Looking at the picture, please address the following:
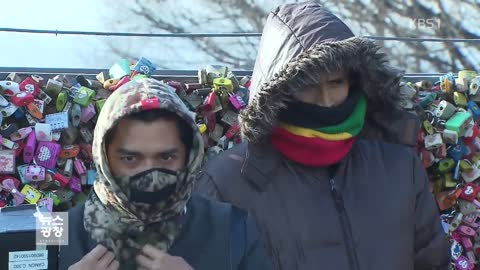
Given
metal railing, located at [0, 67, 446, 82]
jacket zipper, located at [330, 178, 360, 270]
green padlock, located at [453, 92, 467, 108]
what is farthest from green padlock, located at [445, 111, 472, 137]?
jacket zipper, located at [330, 178, 360, 270]

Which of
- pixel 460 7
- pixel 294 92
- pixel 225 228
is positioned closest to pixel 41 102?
pixel 294 92

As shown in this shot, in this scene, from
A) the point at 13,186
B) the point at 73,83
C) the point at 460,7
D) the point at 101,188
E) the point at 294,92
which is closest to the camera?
the point at 101,188

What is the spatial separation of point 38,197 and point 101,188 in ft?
3.82

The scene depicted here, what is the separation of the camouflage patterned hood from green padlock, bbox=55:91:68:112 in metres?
1.18

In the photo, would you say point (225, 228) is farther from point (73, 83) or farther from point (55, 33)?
point (55, 33)

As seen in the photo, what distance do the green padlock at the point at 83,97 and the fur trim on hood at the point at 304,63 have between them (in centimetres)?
82

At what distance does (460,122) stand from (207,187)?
62.0 inches

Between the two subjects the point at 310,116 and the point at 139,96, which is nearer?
the point at 139,96

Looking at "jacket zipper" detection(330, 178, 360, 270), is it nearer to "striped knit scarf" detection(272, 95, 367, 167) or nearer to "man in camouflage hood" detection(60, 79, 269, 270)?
"striped knit scarf" detection(272, 95, 367, 167)

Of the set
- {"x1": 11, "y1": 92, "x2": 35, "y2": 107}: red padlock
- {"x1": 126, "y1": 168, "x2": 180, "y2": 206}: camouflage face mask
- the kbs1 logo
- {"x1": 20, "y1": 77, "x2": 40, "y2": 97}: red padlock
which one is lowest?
{"x1": 126, "y1": 168, "x2": 180, "y2": 206}: camouflage face mask

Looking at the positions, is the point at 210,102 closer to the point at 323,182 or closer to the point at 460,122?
the point at 323,182

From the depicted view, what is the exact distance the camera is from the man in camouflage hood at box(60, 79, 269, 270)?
1.49 m

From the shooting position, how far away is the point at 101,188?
1.52 meters

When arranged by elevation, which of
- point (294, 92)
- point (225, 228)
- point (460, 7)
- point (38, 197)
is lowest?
point (38, 197)
